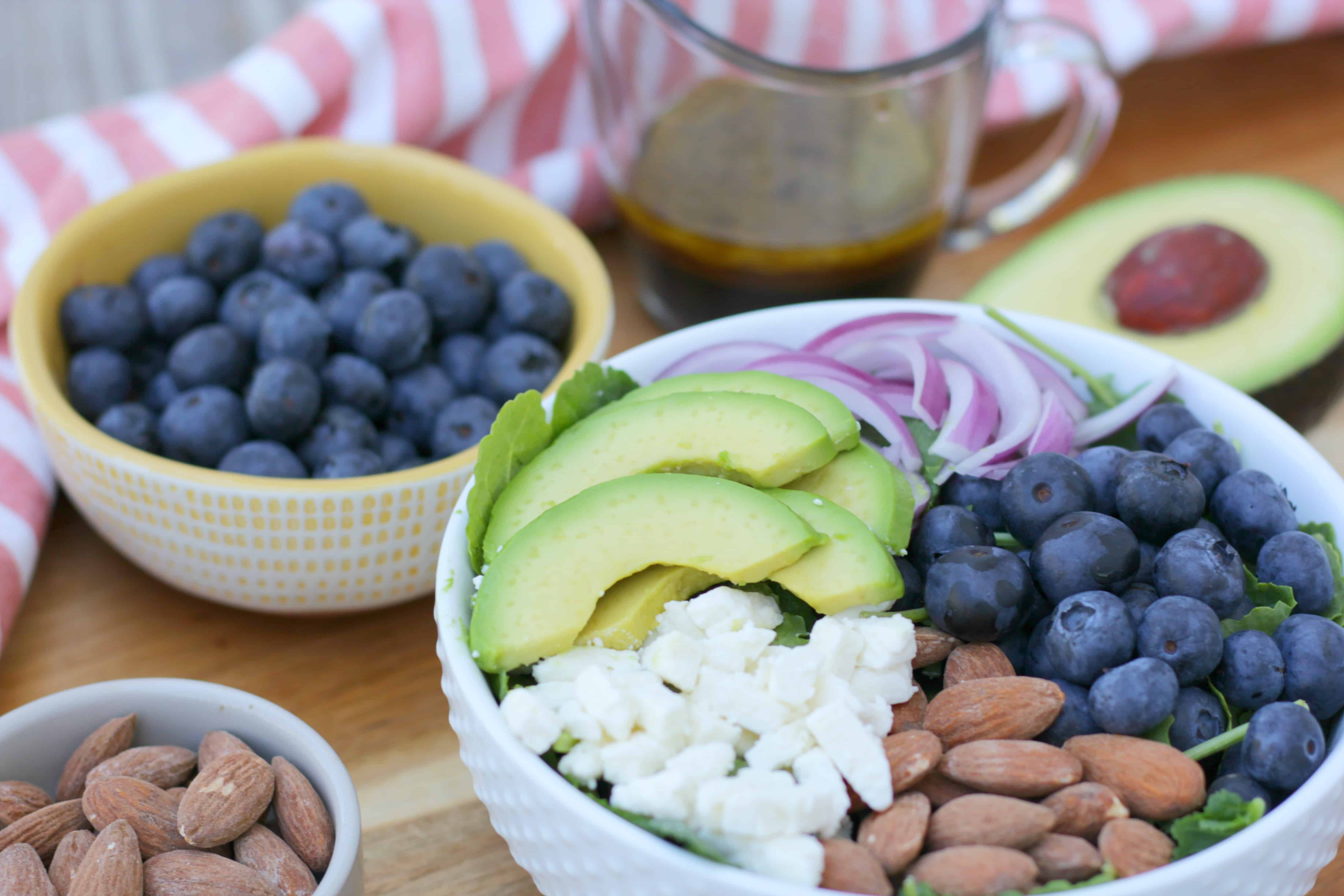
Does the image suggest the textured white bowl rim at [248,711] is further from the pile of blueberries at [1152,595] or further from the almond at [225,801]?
the pile of blueberries at [1152,595]

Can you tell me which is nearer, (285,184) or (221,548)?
(221,548)

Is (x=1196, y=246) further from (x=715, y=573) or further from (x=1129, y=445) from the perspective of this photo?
(x=715, y=573)

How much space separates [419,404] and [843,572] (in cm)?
48

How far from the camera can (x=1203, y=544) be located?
753 mm

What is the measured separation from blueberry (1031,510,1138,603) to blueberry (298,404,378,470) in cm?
54

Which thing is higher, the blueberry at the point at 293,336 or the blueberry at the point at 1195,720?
the blueberry at the point at 1195,720

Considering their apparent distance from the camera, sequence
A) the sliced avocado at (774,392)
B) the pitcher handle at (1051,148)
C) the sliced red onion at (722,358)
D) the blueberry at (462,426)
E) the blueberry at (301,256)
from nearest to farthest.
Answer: the sliced avocado at (774,392)
the sliced red onion at (722,358)
the blueberry at (462,426)
the blueberry at (301,256)
the pitcher handle at (1051,148)

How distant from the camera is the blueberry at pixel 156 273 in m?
1.12

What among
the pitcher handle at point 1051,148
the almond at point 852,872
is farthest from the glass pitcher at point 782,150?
the almond at point 852,872

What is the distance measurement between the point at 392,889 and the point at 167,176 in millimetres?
697

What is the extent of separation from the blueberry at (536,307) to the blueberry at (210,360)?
23 cm

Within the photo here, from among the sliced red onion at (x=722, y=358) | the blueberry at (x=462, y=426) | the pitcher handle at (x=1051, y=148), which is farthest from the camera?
the pitcher handle at (x=1051, y=148)

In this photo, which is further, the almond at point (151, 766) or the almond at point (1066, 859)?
the almond at point (151, 766)

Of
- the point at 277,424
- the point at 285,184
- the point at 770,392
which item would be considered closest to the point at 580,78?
the point at 285,184
